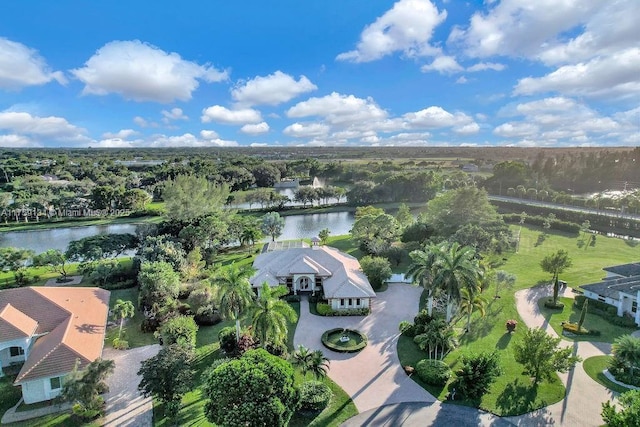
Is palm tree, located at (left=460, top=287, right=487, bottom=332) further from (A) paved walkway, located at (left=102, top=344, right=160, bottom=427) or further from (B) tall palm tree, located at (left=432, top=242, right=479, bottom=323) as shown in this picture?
(A) paved walkway, located at (left=102, top=344, right=160, bottom=427)

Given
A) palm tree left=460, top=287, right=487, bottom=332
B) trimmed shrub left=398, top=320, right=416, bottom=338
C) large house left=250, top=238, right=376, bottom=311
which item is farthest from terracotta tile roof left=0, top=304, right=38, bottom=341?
palm tree left=460, top=287, right=487, bottom=332

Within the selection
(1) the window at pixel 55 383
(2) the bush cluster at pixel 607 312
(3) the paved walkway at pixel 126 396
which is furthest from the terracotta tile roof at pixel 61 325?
(2) the bush cluster at pixel 607 312

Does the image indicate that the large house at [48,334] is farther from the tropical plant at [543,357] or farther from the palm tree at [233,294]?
the tropical plant at [543,357]

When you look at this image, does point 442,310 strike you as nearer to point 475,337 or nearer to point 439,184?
point 475,337

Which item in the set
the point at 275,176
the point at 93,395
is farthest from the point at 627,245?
the point at 275,176

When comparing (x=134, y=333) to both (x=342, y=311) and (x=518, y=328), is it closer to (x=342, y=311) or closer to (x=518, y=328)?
(x=342, y=311)

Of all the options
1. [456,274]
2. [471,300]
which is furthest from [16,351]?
[471,300]
